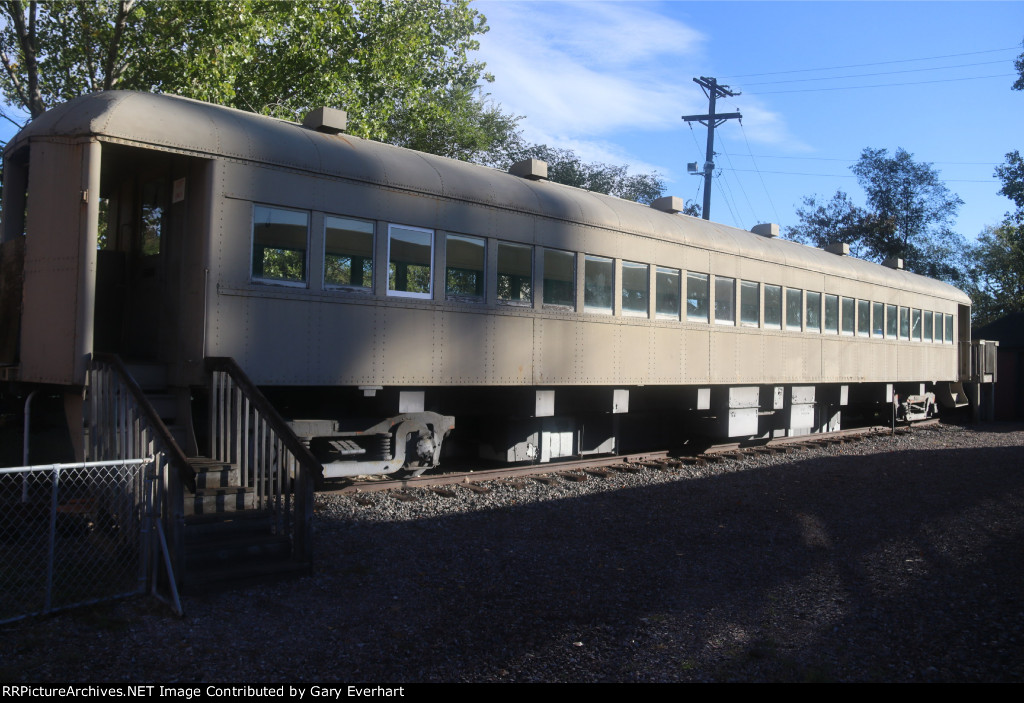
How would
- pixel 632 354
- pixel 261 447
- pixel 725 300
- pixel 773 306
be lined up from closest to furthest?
pixel 261 447, pixel 632 354, pixel 725 300, pixel 773 306

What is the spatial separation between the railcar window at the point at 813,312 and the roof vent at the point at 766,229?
4.45ft

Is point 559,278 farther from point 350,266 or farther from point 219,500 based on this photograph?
point 219,500

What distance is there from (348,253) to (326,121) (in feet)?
4.70

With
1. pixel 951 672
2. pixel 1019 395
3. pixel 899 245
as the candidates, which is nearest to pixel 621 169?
pixel 899 245

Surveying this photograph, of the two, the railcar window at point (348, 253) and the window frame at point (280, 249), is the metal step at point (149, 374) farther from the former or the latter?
the railcar window at point (348, 253)

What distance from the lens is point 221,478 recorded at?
624 centimetres

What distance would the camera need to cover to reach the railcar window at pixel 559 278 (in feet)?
31.5

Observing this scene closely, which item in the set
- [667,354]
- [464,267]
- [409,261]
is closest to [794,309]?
[667,354]

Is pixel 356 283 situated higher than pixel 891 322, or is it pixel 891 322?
pixel 891 322

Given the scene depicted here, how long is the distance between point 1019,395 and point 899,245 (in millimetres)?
16057

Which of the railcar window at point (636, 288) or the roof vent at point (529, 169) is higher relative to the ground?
the roof vent at point (529, 169)

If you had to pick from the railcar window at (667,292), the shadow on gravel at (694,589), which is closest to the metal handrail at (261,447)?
the shadow on gravel at (694,589)

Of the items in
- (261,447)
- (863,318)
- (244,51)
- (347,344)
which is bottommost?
(261,447)

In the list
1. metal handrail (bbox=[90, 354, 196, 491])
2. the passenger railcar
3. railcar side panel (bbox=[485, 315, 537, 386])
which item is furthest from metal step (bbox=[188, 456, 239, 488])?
railcar side panel (bbox=[485, 315, 537, 386])
